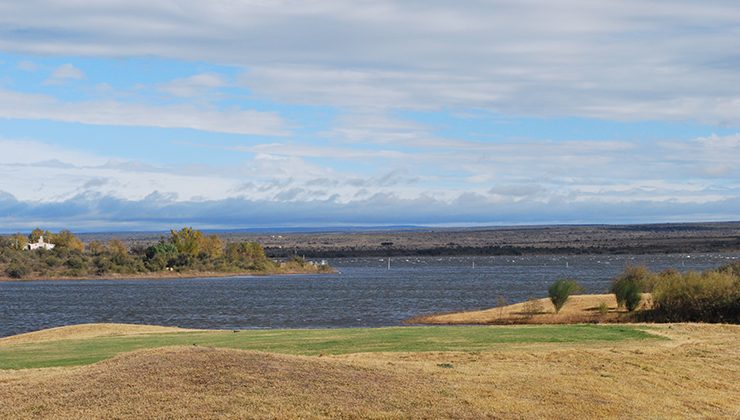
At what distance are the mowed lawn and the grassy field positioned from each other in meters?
0.36

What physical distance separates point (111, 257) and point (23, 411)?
463 ft

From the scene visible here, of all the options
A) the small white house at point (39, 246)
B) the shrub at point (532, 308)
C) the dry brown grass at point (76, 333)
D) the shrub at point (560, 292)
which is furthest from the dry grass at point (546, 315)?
the small white house at point (39, 246)

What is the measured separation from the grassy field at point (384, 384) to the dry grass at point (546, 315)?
22123 mm

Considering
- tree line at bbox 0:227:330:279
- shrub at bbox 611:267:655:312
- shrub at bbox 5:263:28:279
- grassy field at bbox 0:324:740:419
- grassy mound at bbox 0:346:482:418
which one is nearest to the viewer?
grassy mound at bbox 0:346:482:418

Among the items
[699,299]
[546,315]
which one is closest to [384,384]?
[699,299]

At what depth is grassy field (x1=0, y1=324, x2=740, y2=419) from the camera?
55.3ft

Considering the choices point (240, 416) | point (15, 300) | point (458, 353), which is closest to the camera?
point (240, 416)

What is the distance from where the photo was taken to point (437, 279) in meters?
119

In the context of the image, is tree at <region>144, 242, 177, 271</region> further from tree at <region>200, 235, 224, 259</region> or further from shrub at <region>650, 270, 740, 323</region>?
shrub at <region>650, 270, 740, 323</region>

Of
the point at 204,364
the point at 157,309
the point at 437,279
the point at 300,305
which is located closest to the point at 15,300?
the point at 157,309

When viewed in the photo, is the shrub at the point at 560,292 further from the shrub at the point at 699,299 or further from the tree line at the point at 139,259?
the tree line at the point at 139,259

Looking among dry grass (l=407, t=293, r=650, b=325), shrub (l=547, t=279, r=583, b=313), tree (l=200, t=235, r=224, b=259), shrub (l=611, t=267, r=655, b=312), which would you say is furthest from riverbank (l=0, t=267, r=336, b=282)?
shrub (l=547, t=279, r=583, b=313)

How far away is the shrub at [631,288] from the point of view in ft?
163

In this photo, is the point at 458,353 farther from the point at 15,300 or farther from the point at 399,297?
the point at 15,300
